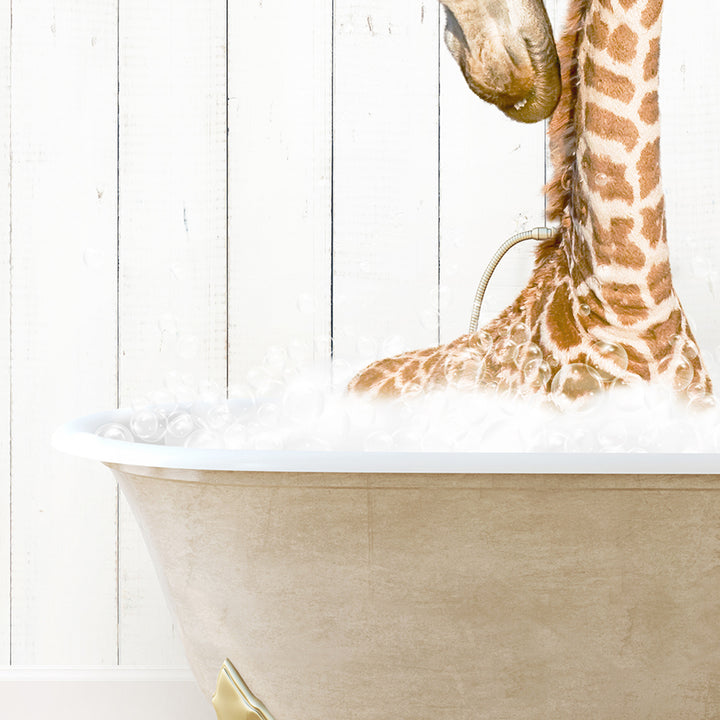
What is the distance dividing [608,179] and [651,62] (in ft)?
0.39

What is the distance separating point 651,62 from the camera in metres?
0.82

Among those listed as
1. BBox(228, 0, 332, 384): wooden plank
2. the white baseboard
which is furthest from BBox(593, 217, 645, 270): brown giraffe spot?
the white baseboard

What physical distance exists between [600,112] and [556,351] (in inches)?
9.8

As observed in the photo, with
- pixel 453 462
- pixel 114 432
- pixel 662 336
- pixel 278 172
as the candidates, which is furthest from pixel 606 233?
pixel 278 172

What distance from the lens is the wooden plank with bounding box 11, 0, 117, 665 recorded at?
1.39m

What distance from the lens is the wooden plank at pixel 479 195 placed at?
139cm

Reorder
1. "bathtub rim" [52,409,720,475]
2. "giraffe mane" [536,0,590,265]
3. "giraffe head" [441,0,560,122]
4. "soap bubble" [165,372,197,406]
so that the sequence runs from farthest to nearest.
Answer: "soap bubble" [165,372,197,406]
"giraffe mane" [536,0,590,265]
"giraffe head" [441,0,560,122]
"bathtub rim" [52,409,720,475]

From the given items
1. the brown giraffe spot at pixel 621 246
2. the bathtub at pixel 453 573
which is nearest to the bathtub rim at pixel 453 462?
the bathtub at pixel 453 573

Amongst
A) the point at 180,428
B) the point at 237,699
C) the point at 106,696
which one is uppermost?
the point at 180,428

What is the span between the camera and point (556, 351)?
0.86 m

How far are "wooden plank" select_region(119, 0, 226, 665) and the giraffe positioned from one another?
61cm

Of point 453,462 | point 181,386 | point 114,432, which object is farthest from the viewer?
point 181,386

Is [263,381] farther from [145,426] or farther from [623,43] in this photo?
[623,43]

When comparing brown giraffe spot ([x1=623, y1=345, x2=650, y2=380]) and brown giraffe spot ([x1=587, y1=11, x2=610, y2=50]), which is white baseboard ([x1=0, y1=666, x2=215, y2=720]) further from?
brown giraffe spot ([x1=587, y1=11, x2=610, y2=50])
